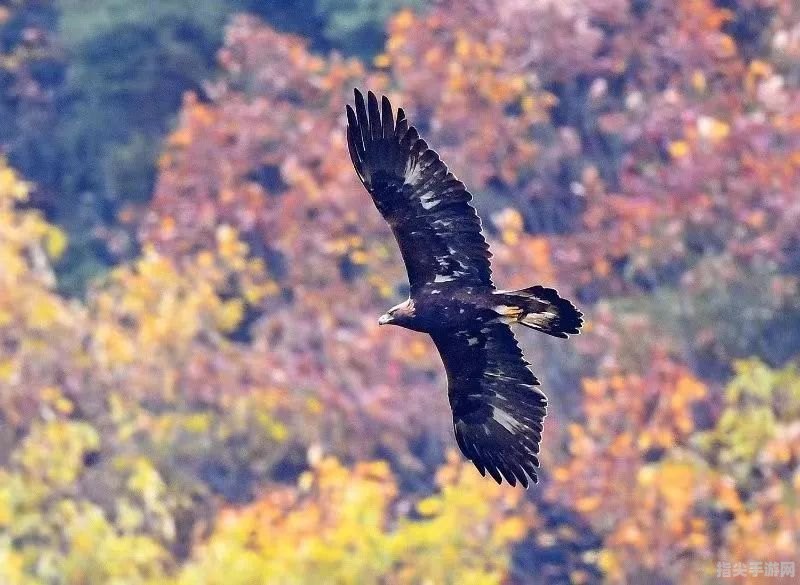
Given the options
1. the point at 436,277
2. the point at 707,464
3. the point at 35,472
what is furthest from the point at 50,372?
the point at 436,277

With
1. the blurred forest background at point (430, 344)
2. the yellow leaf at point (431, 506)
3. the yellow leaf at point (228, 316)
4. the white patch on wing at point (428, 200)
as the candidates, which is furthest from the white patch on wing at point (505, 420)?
the yellow leaf at point (228, 316)

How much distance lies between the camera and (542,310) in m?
6.96

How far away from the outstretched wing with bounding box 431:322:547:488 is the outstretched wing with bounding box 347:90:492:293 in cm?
38

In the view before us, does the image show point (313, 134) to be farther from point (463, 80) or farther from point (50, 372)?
point (50, 372)

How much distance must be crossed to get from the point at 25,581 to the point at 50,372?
2.71 metres

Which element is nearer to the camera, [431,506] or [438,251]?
[438,251]

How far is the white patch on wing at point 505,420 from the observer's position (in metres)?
7.70

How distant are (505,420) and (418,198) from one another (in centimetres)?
111

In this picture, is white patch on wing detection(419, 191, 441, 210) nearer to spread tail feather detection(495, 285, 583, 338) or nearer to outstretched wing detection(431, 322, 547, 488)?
spread tail feather detection(495, 285, 583, 338)

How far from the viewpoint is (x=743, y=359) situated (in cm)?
1351

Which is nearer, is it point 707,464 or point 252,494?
point 707,464

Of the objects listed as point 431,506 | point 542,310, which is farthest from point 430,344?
point 542,310

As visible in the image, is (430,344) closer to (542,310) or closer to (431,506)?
(431,506)

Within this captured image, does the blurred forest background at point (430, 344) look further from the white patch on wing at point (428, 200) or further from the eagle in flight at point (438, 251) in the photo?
the white patch on wing at point (428, 200)
